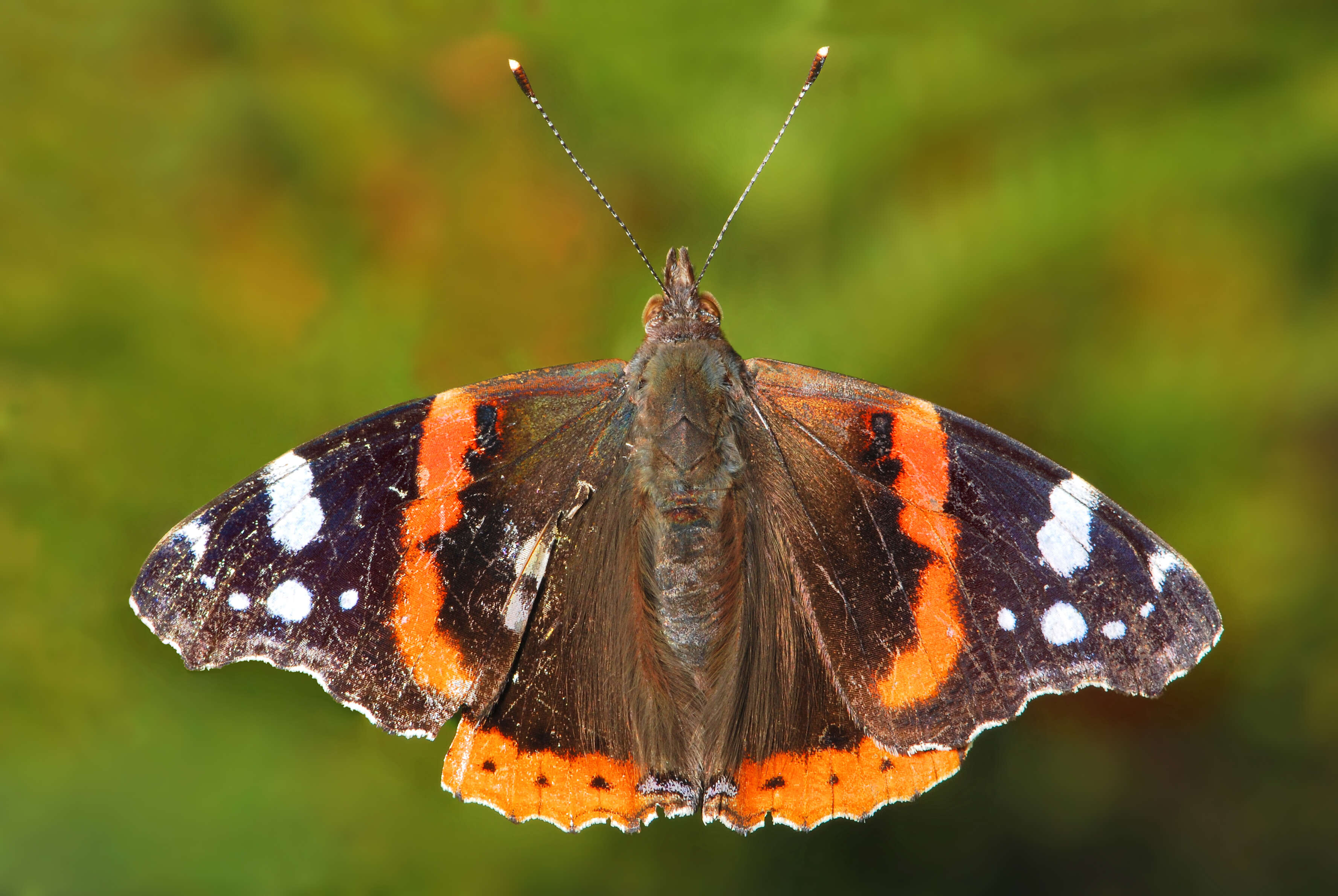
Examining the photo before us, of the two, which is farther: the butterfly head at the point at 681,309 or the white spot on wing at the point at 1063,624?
the butterfly head at the point at 681,309

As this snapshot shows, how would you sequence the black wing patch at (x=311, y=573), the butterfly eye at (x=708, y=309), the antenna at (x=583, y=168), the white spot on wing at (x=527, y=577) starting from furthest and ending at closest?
the antenna at (x=583, y=168)
the butterfly eye at (x=708, y=309)
the white spot on wing at (x=527, y=577)
the black wing patch at (x=311, y=573)

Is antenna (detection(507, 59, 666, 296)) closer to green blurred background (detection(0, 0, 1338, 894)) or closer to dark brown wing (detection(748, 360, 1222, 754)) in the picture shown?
green blurred background (detection(0, 0, 1338, 894))

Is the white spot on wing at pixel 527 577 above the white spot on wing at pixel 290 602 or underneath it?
above

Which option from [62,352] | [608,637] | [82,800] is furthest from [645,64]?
[82,800]

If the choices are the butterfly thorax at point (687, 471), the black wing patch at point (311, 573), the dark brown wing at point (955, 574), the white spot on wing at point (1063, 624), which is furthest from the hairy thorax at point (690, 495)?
the white spot on wing at point (1063, 624)

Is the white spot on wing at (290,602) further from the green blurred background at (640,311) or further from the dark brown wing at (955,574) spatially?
the dark brown wing at (955,574)

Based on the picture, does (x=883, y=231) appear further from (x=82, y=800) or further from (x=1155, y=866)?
(x=82, y=800)

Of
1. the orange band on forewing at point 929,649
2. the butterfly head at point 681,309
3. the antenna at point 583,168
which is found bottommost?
the orange band on forewing at point 929,649

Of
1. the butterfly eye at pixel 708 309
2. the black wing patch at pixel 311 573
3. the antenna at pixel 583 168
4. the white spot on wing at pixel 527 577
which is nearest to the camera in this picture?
the black wing patch at pixel 311 573
